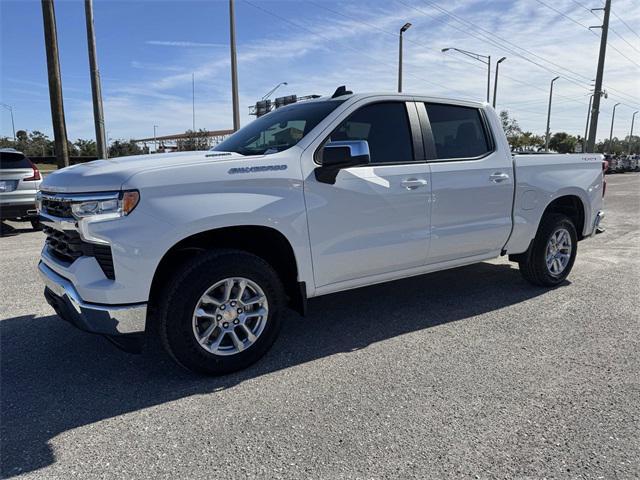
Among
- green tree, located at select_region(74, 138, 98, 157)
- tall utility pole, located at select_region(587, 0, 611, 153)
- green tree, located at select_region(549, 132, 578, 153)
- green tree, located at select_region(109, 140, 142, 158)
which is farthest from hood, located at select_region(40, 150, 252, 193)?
green tree, located at select_region(549, 132, 578, 153)

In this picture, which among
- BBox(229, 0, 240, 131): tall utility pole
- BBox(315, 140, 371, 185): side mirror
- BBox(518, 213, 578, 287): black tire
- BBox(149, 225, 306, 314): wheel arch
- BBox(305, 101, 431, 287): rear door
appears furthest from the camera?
BBox(229, 0, 240, 131): tall utility pole

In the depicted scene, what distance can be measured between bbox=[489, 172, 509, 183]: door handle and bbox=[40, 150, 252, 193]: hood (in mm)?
2574

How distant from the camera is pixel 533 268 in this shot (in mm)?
5297

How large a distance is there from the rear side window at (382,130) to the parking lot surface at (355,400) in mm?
1507

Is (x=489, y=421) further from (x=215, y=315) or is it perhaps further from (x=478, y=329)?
(x=215, y=315)

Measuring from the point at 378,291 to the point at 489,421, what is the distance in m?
2.62

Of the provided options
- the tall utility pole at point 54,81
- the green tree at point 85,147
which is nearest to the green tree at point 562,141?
the green tree at point 85,147

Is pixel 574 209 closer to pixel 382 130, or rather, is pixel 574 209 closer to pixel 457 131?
pixel 457 131

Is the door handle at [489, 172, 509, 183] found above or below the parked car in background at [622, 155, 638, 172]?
above

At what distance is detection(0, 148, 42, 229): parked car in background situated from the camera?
8836mm

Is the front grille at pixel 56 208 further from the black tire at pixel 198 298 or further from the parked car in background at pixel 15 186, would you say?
the parked car in background at pixel 15 186

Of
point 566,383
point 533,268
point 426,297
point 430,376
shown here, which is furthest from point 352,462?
point 533,268

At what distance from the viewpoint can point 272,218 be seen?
3.33 m

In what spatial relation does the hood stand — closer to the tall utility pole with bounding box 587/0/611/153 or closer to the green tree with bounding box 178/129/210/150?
the green tree with bounding box 178/129/210/150
